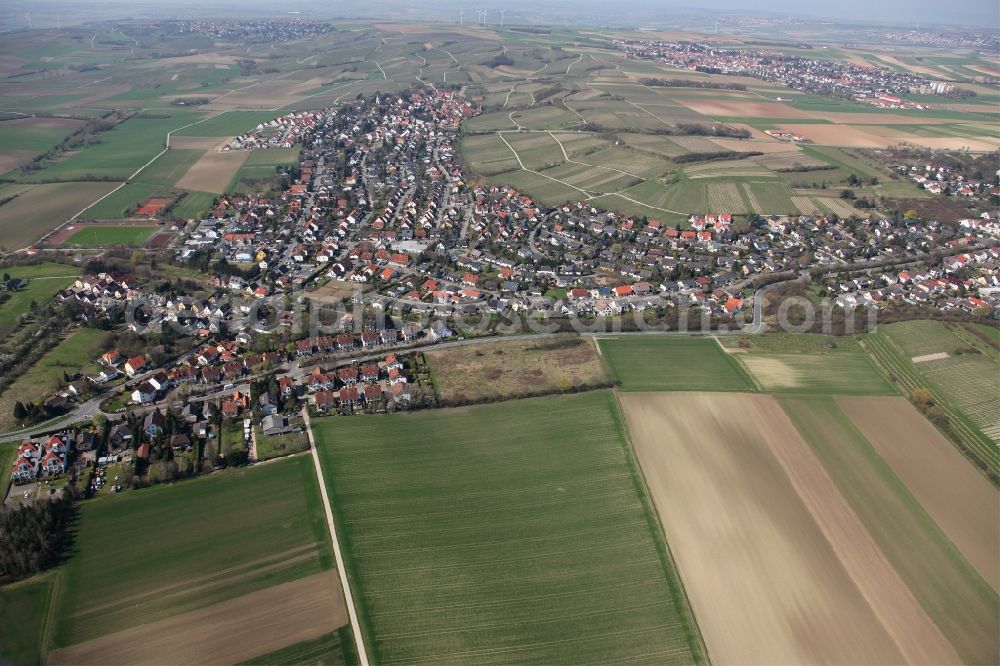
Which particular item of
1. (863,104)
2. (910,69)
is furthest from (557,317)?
(910,69)

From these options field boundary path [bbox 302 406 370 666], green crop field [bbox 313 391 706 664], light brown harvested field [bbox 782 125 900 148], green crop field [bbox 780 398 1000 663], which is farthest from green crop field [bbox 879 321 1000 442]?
light brown harvested field [bbox 782 125 900 148]

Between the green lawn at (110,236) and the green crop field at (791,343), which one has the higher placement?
the green lawn at (110,236)

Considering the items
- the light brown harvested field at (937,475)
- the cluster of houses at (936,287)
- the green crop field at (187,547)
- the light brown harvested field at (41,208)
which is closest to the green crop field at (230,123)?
the light brown harvested field at (41,208)

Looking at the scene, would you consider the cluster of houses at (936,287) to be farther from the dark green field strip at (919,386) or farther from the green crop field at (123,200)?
the green crop field at (123,200)

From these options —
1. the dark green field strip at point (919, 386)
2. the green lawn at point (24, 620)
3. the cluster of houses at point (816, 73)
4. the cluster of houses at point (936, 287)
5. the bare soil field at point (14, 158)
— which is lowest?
the green lawn at point (24, 620)

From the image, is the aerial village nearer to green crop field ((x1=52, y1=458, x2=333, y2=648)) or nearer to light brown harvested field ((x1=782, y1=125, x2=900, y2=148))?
green crop field ((x1=52, y1=458, x2=333, y2=648))

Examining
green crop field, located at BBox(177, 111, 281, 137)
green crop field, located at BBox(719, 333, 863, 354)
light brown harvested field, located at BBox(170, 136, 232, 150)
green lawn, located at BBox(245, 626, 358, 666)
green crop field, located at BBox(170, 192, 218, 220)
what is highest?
green crop field, located at BBox(177, 111, 281, 137)

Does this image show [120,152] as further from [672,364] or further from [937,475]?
Result: [937,475]

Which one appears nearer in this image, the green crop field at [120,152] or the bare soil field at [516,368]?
the bare soil field at [516,368]
